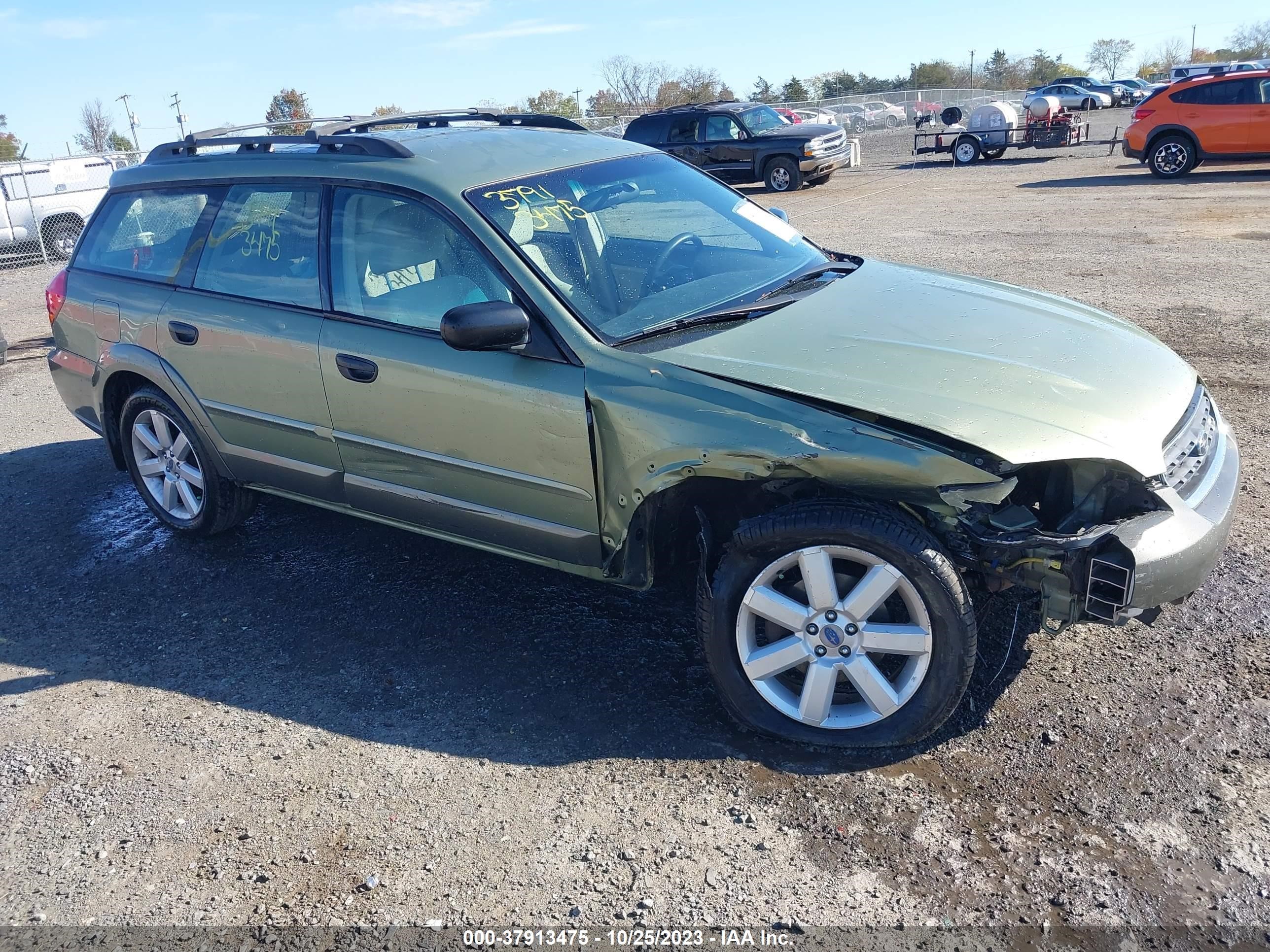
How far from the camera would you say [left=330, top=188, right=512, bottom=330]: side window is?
3.71 metres

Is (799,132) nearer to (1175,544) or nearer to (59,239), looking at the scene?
(59,239)

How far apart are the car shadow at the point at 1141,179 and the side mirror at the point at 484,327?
1728cm

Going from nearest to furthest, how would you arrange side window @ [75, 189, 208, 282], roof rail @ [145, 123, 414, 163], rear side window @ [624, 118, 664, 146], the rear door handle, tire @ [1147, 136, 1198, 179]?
roof rail @ [145, 123, 414, 163] < the rear door handle < side window @ [75, 189, 208, 282] < tire @ [1147, 136, 1198, 179] < rear side window @ [624, 118, 664, 146]

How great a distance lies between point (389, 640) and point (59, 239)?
16.5m

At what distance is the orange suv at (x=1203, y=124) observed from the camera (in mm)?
17172

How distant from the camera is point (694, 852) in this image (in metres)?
2.82

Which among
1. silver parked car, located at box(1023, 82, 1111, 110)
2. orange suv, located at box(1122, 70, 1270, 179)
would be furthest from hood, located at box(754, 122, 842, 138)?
silver parked car, located at box(1023, 82, 1111, 110)

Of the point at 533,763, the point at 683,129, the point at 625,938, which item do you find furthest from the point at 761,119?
the point at 625,938

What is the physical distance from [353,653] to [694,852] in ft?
5.81

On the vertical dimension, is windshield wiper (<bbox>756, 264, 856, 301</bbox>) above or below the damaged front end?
above

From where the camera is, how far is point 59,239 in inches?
675

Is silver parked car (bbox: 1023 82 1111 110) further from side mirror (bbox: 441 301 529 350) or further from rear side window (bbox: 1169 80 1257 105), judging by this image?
side mirror (bbox: 441 301 529 350)

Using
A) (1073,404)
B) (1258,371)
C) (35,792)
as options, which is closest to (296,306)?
(35,792)

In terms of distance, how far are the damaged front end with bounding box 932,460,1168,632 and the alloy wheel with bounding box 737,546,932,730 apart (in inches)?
9.8
